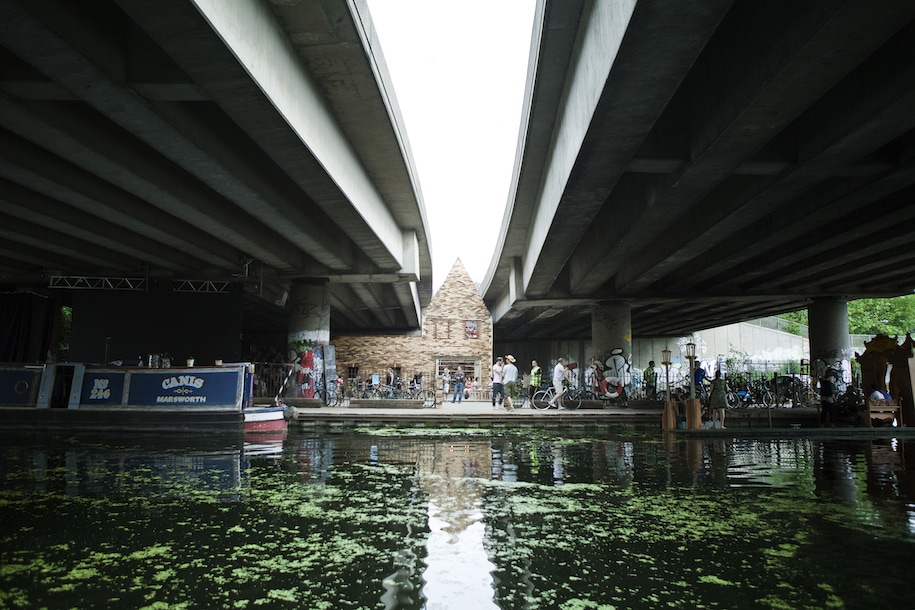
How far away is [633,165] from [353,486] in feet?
21.5

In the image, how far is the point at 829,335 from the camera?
82.8 feet

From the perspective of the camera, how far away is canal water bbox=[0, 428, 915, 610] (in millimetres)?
3666

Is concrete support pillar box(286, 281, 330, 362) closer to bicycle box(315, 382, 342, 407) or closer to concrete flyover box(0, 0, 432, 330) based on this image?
concrete flyover box(0, 0, 432, 330)

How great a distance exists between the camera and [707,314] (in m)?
34.1

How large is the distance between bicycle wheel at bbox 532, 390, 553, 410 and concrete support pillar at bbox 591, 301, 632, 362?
3.58 meters

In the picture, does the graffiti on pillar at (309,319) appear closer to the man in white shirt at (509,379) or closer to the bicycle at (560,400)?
the man in white shirt at (509,379)

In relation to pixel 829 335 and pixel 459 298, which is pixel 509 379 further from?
pixel 459 298

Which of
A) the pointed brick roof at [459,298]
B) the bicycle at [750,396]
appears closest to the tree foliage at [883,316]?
the pointed brick roof at [459,298]

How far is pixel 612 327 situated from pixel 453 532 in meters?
20.7

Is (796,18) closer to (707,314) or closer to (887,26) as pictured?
(887,26)

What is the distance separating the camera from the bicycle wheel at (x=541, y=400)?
22.1 metres

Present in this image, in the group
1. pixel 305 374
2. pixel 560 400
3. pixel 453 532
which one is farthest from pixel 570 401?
pixel 453 532

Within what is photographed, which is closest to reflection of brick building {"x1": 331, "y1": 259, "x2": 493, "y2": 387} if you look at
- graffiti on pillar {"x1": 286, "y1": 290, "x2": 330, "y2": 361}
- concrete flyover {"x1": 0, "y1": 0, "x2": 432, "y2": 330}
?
graffiti on pillar {"x1": 286, "y1": 290, "x2": 330, "y2": 361}

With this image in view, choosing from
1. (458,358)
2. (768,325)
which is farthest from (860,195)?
(768,325)
